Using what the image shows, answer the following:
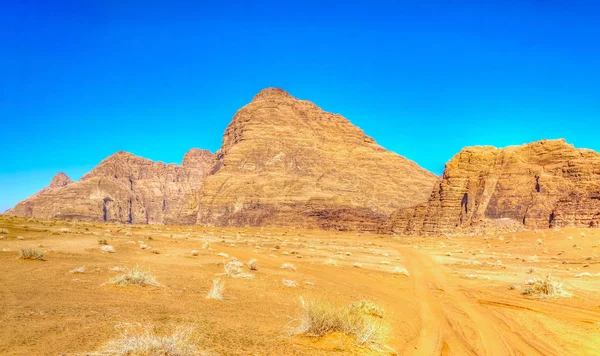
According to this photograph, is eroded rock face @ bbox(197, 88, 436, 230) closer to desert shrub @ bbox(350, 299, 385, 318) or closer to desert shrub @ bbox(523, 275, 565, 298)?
desert shrub @ bbox(523, 275, 565, 298)

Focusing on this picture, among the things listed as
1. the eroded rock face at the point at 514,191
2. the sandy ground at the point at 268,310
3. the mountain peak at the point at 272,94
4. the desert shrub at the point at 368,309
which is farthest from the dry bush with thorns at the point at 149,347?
the mountain peak at the point at 272,94

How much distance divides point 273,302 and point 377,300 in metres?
3.14

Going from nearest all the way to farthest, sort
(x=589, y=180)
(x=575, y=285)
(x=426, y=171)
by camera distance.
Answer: (x=575, y=285) → (x=589, y=180) → (x=426, y=171)

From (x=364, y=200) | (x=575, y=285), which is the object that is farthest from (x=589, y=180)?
(x=364, y=200)

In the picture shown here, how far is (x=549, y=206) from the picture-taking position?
58.4 m

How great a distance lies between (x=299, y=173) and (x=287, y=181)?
942 centimetres

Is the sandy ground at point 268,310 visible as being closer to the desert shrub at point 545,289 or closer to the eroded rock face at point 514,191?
the desert shrub at point 545,289

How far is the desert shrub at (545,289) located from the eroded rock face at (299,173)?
229 feet

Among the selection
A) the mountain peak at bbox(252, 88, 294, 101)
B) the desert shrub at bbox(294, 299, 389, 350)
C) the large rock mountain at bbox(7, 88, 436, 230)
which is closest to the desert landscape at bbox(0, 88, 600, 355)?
the desert shrub at bbox(294, 299, 389, 350)

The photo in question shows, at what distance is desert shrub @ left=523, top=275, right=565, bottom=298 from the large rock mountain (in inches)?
2602

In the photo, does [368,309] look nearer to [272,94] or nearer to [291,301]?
[291,301]

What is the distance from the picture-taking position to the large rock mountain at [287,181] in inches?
4264

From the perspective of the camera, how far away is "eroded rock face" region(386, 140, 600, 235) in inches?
2181

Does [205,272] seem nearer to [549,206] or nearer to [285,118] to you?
[549,206]
